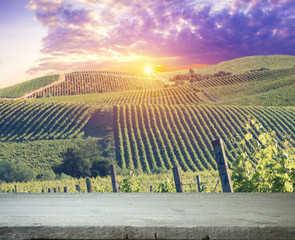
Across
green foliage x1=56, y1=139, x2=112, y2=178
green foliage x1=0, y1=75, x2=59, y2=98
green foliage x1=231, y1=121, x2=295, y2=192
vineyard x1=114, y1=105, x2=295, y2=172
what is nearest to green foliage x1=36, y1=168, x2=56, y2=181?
green foliage x1=56, y1=139, x2=112, y2=178

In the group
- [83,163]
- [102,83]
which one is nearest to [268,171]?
[83,163]

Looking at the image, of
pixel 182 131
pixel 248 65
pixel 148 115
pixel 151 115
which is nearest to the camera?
pixel 248 65

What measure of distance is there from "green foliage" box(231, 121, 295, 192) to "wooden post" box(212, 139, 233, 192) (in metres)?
0.11

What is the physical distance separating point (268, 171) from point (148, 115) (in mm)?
10705

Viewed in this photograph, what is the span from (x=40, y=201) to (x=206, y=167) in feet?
29.6

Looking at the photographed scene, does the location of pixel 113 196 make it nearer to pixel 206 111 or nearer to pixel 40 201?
pixel 40 201

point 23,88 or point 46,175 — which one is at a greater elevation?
point 23,88

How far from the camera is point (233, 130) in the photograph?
34.7 ft

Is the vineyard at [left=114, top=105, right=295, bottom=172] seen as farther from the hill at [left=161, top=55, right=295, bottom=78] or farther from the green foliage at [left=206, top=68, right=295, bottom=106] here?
the hill at [left=161, top=55, right=295, bottom=78]

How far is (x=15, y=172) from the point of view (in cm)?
974

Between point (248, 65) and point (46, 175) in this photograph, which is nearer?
A: point (46, 175)

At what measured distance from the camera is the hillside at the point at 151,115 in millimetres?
9867

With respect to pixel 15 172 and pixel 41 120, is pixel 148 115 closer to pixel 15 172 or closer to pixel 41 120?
pixel 41 120

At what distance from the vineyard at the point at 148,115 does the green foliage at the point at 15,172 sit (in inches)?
7.7
